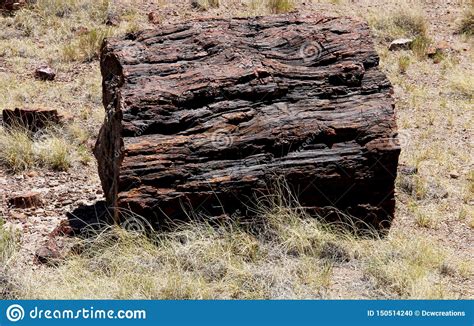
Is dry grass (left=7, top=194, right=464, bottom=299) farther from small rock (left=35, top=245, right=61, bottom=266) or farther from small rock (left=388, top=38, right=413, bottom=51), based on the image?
small rock (left=388, top=38, right=413, bottom=51)

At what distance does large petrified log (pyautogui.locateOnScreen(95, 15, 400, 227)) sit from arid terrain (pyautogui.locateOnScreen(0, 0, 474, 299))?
0.77ft

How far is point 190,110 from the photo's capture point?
5.13 meters

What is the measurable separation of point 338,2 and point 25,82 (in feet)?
16.6

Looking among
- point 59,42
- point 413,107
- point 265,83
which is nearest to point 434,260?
point 265,83

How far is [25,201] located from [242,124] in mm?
1936

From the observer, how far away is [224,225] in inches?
196

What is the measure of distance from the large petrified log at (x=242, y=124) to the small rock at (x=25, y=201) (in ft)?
2.22

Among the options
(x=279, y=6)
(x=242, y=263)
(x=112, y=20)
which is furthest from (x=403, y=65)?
(x=242, y=263)

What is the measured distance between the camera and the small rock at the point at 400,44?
9.88 meters

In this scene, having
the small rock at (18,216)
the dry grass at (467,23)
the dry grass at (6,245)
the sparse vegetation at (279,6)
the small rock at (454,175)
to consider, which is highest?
the sparse vegetation at (279,6)

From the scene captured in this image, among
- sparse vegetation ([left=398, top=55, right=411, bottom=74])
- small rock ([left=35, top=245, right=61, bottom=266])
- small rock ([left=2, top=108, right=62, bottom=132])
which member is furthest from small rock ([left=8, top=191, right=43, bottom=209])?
sparse vegetation ([left=398, top=55, right=411, bottom=74])

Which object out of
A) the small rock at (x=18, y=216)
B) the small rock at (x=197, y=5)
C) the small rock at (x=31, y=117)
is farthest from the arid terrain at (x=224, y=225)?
the small rock at (x=197, y=5)

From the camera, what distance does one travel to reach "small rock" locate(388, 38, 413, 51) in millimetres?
9875

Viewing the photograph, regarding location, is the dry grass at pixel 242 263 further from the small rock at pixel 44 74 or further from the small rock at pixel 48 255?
the small rock at pixel 44 74
